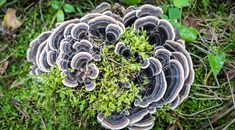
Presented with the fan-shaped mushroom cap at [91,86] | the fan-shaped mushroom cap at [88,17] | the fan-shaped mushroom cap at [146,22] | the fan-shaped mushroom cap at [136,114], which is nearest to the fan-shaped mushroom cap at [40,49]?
the fan-shaped mushroom cap at [88,17]

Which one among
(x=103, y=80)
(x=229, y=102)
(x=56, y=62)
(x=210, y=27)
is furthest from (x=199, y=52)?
(x=56, y=62)

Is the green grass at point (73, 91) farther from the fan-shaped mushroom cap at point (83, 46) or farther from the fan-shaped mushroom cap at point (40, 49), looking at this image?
the fan-shaped mushroom cap at point (83, 46)

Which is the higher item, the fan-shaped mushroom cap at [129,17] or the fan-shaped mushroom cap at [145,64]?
the fan-shaped mushroom cap at [129,17]

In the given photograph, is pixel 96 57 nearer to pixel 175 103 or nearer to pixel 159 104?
pixel 159 104

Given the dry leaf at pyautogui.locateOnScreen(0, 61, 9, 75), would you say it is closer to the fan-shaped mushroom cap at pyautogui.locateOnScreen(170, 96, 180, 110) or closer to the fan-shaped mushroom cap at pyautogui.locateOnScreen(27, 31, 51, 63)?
the fan-shaped mushroom cap at pyautogui.locateOnScreen(27, 31, 51, 63)

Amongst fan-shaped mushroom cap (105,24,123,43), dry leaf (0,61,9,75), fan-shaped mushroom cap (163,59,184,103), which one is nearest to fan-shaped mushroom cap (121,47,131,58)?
fan-shaped mushroom cap (105,24,123,43)

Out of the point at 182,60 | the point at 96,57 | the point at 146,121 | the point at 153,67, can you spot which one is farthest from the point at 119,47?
the point at 146,121

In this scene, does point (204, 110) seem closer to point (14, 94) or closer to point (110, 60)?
point (110, 60)
